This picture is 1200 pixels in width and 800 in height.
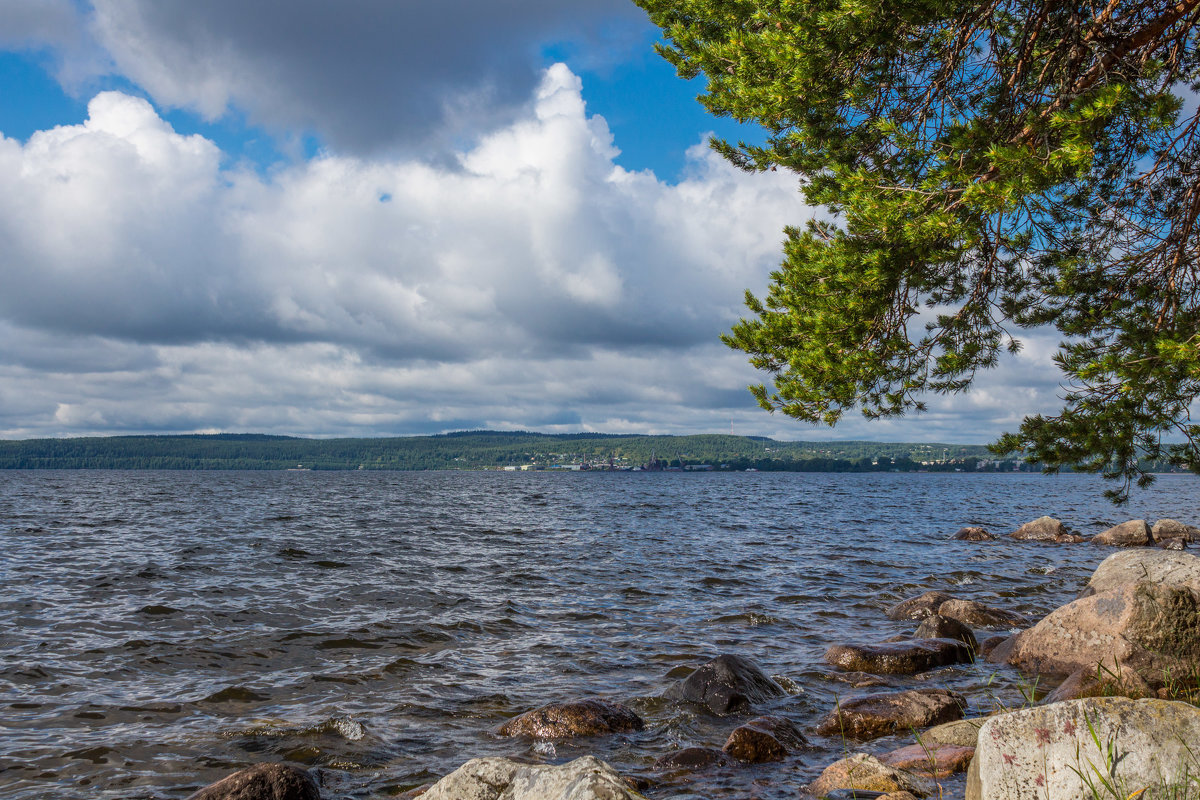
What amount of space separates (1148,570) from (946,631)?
380 cm

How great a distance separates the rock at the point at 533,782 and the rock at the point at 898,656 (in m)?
8.01

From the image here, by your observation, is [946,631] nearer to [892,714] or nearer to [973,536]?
[892,714]

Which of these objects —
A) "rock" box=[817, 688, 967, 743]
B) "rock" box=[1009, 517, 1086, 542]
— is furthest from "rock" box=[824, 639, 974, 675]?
"rock" box=[1009, 517, 1086, 542]

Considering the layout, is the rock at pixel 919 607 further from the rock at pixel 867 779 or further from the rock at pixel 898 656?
the rock at pixel 867 779

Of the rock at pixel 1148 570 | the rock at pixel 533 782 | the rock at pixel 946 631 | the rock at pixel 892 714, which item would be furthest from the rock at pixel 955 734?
the rock at pixel 946 631

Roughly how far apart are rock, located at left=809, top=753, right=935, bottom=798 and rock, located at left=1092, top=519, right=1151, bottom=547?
30.1 m

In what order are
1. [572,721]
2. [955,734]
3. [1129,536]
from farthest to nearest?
[1129,536] < [572,721] < [955,734]

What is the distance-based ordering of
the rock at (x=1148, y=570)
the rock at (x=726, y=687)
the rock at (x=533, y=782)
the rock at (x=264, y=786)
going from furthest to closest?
1. the rock at (x=1148, y=570)
2. the rock at (x=726, y=687)
3. the rock at (x=264, y=786)
4. the rock at (x=533, y=782)

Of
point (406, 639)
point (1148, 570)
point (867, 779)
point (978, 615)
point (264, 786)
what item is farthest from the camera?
point (978, 615)

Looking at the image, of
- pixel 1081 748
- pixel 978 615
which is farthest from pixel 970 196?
pixel 978 615

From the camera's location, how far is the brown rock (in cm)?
799

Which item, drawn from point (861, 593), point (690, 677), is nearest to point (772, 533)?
point (861, 593)

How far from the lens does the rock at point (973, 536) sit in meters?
33.4

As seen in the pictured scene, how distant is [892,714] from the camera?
923 cm
